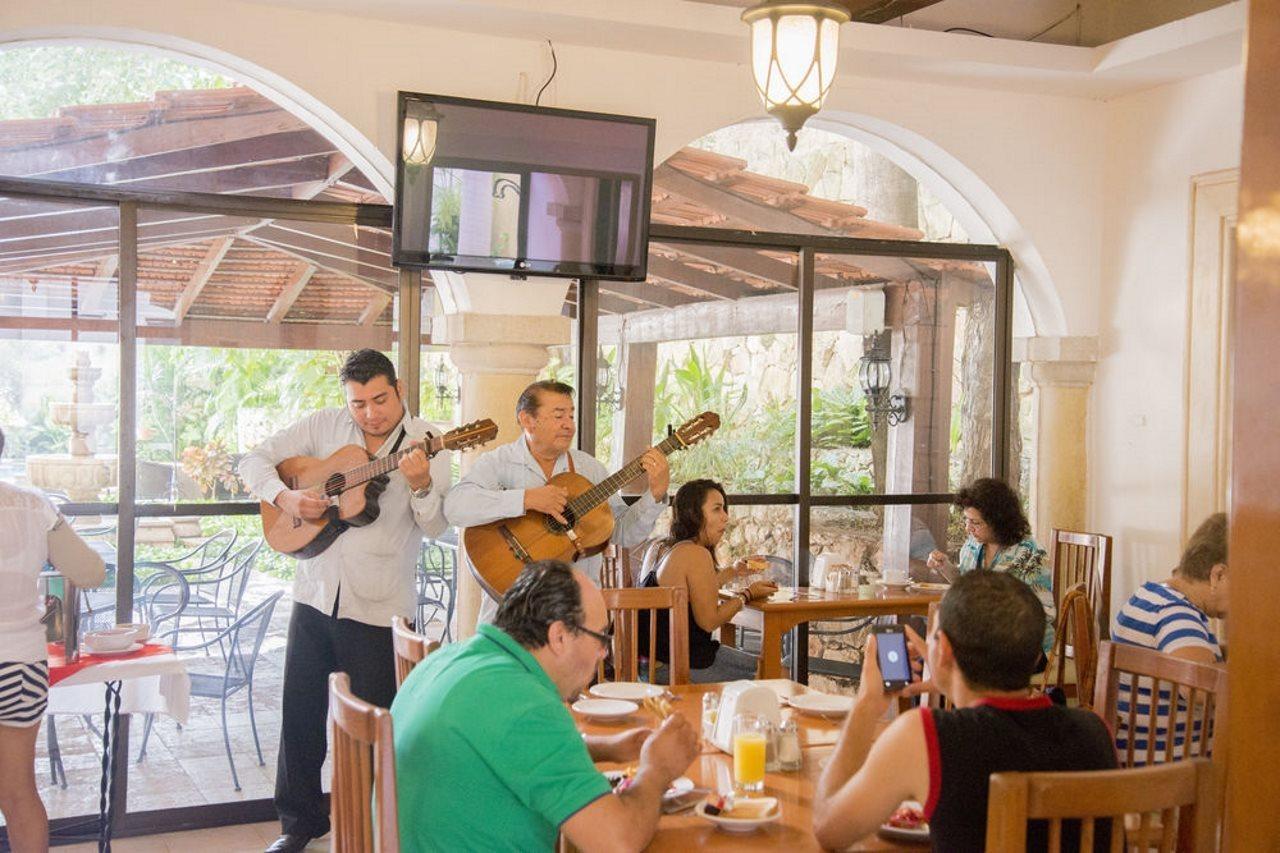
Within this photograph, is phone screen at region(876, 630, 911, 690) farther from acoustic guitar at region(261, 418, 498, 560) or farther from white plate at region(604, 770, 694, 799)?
acoustic guitar at region(261, 418, 498, 560)

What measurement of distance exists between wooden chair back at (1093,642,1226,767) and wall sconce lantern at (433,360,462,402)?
8.84ft

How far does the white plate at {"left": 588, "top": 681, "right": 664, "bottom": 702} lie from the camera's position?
323 cm

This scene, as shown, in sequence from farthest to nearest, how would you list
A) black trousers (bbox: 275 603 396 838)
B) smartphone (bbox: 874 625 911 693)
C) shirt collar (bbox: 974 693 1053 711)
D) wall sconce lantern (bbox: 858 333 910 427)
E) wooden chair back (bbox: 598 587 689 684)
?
1. wall sconce lantern (bbox: 858 333 910 427)
2. black trousers (bbox: 275 603 396 838)
3. wooden chair back (bbox: 598 587 689 684)
4. smartphone (bbox: 874 625 911 693)
5. shirt collar (bbox: 974 693 1053 711)

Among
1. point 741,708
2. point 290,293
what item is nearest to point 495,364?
point 290,293

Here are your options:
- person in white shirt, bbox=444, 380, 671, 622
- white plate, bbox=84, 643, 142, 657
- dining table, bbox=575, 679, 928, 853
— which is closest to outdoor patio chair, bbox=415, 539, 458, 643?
person in white shirt, bbox=444, 380, 671, 622

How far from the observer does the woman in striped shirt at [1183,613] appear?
3.19 metres

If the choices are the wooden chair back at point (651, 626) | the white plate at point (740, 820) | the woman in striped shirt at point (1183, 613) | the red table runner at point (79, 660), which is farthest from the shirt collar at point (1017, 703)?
the red table runner at point (79, 660)

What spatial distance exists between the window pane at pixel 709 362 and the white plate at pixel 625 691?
6.49ft

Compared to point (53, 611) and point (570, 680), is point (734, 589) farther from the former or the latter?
point (570, 680)

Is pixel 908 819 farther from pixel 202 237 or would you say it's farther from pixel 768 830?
pixel 202 237

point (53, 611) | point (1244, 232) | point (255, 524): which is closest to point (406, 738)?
point (1244, 232)

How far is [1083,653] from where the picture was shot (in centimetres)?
371

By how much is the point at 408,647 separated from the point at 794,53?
156 cm

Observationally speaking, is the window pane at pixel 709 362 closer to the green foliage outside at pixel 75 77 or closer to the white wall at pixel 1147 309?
the white wall at pixel 1147 309
